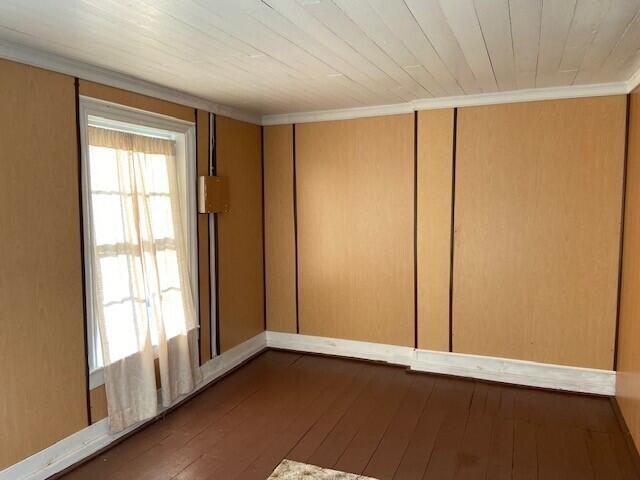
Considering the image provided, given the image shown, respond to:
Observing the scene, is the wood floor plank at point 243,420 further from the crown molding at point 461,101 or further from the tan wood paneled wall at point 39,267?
the crown molding at point 461,101

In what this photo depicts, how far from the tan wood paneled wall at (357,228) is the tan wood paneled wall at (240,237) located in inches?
17.8

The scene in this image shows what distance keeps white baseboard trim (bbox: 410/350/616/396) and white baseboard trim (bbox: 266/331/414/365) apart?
7.5 inches

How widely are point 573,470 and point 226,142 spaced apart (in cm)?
371

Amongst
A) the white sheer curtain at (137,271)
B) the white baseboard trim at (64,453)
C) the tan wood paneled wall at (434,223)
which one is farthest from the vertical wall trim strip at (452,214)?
the white baseboard trim at (64,453)

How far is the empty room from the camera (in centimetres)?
259

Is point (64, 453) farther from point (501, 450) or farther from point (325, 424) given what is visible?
point (501, 450)

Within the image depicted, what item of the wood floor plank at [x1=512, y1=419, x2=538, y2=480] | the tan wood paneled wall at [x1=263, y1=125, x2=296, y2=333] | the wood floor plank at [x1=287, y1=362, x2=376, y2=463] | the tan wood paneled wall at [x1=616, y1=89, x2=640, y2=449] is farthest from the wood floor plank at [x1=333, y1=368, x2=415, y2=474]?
the tan wood paneled wall at [x1=616, y1=89, x2=640, y2=449]

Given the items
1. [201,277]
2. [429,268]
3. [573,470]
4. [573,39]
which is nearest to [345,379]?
[429,268]

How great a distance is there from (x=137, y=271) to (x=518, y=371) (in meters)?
3.28

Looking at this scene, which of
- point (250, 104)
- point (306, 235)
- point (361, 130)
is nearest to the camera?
point (250, 104)

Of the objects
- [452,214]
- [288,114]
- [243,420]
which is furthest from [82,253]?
[452,214]

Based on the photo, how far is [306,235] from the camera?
498 cm

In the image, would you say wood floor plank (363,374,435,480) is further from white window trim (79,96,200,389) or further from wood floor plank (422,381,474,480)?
white window trim (79,96,200,389)

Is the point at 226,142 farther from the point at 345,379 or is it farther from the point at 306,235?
the point at 345,379
